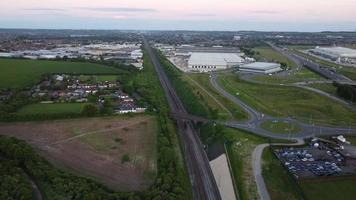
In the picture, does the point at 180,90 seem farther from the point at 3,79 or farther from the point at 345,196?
the point at 345,196

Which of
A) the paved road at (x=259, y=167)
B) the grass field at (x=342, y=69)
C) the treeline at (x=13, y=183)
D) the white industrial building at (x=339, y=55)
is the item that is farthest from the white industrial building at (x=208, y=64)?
the treeline at (x=13, y=183)

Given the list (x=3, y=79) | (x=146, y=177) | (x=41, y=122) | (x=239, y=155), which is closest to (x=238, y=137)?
(x=239, y=155)

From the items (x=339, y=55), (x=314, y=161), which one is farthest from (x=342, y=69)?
(x=314, y=161)

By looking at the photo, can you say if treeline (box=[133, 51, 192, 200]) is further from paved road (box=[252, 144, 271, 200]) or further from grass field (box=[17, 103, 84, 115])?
grass field (box=[17, 103, 84, 115])

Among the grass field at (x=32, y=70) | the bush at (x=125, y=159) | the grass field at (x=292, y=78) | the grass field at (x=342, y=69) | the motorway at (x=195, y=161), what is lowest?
the motorway at (x=195, y=161)

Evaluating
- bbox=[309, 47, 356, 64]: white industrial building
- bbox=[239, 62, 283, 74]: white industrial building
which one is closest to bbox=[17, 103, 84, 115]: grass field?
bbox=[239, 62, 283, 74]: white industrial building

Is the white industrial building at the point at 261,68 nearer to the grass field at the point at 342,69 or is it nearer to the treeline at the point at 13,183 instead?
the grass field at the point at 342,69

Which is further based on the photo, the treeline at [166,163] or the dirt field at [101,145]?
the dirt field at [101,145]
